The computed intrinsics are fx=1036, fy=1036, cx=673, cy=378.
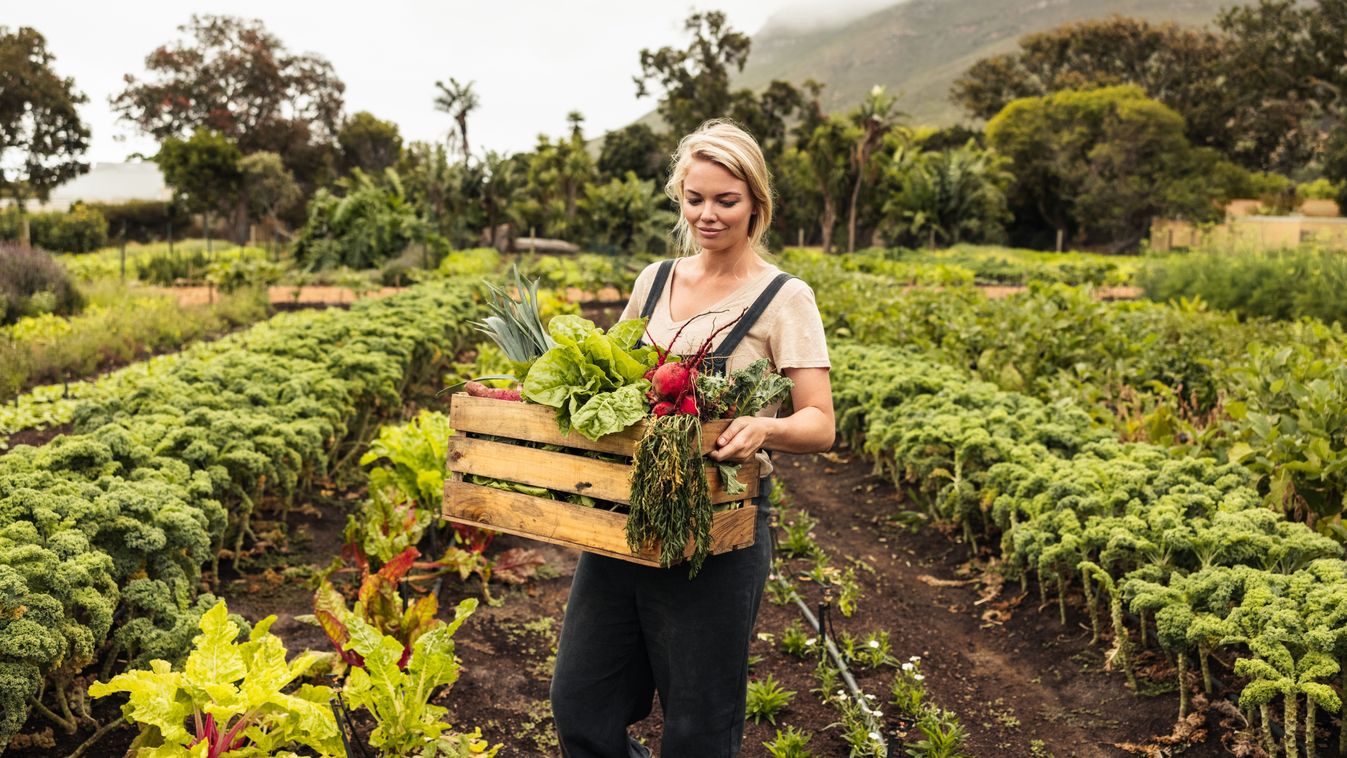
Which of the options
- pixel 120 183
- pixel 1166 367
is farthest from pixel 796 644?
pixel 120 183

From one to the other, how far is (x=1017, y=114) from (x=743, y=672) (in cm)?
3980

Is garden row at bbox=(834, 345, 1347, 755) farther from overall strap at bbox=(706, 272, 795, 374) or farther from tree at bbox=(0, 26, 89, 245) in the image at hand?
tree at bbox=(0, 26, 89, 245)

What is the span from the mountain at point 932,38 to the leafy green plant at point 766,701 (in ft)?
378

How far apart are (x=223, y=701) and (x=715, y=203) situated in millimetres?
1759

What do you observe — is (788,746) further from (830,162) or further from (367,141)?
(367,141)

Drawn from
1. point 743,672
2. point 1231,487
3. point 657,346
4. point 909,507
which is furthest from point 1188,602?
point 909,507

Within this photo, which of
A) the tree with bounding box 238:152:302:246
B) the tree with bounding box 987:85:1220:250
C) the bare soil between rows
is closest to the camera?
the bare soil between rows

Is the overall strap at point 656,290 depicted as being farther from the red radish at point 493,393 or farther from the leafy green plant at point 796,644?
the leafy green plant at point 796,644

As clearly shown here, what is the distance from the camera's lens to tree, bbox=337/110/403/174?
50406 millimetres

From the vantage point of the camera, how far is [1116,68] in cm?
5078

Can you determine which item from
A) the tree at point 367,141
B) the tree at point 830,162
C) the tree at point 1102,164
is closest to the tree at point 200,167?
the tree at point 367,141

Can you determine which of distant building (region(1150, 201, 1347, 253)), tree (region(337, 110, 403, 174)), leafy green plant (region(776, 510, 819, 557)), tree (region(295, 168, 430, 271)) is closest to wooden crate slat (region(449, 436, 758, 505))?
leafy green plant (region(776, 510, 819, 557))

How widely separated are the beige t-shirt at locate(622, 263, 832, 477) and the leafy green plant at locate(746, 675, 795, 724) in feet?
5.64

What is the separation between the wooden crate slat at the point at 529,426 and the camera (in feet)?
7.00
